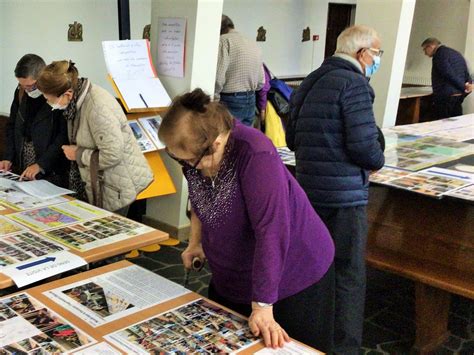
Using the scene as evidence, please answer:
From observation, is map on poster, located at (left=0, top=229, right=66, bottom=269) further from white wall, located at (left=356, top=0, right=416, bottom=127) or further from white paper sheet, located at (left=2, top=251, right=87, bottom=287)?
white wall, located at (left=356, top=0, right=416, bottom=127)

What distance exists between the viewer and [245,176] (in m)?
1.50

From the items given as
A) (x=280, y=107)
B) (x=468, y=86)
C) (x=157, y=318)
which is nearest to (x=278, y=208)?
(x=157, y=318)

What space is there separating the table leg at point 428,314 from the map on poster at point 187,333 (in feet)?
4.90

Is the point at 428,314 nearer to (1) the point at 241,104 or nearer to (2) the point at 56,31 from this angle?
(1) the point at 241,104

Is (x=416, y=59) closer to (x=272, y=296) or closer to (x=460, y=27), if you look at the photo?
(x=460, y=27)

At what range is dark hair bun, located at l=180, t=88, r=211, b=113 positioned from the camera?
1.42 m

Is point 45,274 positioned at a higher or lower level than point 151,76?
lower

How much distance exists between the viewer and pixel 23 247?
6.64ft

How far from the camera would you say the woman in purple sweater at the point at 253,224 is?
144 cm

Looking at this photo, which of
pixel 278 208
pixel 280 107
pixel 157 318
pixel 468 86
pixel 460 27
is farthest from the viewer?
pixel 460 27

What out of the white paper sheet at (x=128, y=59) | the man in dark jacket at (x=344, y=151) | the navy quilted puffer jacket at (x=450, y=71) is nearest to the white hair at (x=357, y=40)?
the man in dark jacket at (x=344, y=151)

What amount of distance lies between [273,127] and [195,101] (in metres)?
3.83

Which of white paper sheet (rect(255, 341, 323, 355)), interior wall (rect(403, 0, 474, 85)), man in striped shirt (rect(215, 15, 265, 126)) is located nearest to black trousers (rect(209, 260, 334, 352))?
white paper sheet (rect(255, 341, 323, 355))

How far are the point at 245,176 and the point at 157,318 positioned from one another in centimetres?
50
